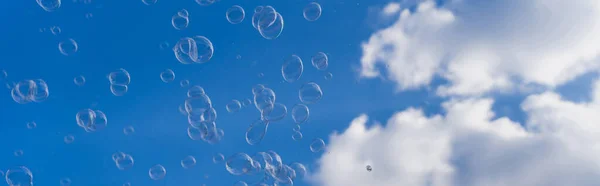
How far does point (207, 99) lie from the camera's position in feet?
55.6

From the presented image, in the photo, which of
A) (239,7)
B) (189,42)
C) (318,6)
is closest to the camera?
(189,42)

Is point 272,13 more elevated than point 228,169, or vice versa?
point 272,13

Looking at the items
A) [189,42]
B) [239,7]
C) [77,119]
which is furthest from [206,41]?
[77,119]

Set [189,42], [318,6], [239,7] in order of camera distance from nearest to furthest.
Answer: [189,42]
[239,7]
[318,6]

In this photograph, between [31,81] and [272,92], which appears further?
[272,92]

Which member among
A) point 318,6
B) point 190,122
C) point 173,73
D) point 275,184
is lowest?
point 275,184

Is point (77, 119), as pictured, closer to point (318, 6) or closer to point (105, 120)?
point (105, 120)

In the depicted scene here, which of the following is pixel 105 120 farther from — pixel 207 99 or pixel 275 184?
pixel 275 184

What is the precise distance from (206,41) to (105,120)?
4725 mm

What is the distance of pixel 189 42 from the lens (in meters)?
15.5

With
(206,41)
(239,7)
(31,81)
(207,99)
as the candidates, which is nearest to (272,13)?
(239,7)

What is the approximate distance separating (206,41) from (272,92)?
3.04 m

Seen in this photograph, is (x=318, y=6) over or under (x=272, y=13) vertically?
over

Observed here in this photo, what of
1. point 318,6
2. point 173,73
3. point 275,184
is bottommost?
point 275,184
